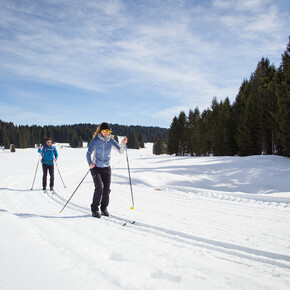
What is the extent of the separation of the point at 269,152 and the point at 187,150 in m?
18.3

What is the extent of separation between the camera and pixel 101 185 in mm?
5113

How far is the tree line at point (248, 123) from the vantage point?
22656mm

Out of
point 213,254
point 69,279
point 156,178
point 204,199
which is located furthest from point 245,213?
point 156,178

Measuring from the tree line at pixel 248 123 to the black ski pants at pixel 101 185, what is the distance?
22258mm

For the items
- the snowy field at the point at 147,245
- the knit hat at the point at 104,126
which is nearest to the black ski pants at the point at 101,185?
the snowy field at the point at 147,245

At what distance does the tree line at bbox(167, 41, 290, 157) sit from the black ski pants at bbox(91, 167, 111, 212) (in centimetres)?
2226

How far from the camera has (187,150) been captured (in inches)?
1898

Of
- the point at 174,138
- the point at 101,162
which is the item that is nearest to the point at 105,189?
the point at 101,162

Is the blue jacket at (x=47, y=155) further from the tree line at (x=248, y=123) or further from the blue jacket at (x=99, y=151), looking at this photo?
the tree line at (x=248, y=123)

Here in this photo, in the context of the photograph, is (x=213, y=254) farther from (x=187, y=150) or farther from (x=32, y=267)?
(x=187, y=150)

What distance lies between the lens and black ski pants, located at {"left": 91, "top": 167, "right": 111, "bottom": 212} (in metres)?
5.06

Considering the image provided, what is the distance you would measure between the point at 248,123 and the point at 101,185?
104 feet

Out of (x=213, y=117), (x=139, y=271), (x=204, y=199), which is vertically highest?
(x=213, y=117)

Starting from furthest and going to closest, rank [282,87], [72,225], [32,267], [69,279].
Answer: [282,87], [72,225], [32,267], [69,279]
